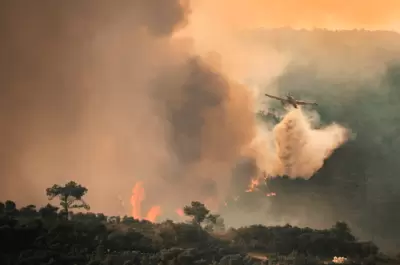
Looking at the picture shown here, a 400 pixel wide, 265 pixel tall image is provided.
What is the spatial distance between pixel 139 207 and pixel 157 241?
3.63 ft

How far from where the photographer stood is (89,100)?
11789 millimetres

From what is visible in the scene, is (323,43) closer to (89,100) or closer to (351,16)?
(351,16)

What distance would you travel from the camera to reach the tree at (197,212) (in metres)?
10.9

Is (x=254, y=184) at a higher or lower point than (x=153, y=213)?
higher

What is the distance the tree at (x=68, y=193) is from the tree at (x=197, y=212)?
219 centimetres

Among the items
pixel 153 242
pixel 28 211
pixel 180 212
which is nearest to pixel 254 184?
pixel 180 212

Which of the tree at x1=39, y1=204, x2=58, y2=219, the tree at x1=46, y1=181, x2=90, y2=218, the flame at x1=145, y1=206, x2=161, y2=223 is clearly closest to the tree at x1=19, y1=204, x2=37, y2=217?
the tree at x1=39, y1=204, x2=58, y2=219

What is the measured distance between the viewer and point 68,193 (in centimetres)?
1120

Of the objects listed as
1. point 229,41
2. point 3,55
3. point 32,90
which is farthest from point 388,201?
point 3,55

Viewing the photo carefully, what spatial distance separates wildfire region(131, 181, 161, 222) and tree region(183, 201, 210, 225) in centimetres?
65

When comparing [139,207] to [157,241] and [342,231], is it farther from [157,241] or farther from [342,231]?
[342,231]

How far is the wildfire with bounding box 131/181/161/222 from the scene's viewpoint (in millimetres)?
11109

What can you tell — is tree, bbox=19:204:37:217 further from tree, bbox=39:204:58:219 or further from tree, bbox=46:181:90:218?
tree, bbox=46:181:90:218

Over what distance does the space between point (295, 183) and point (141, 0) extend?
5261 mm
